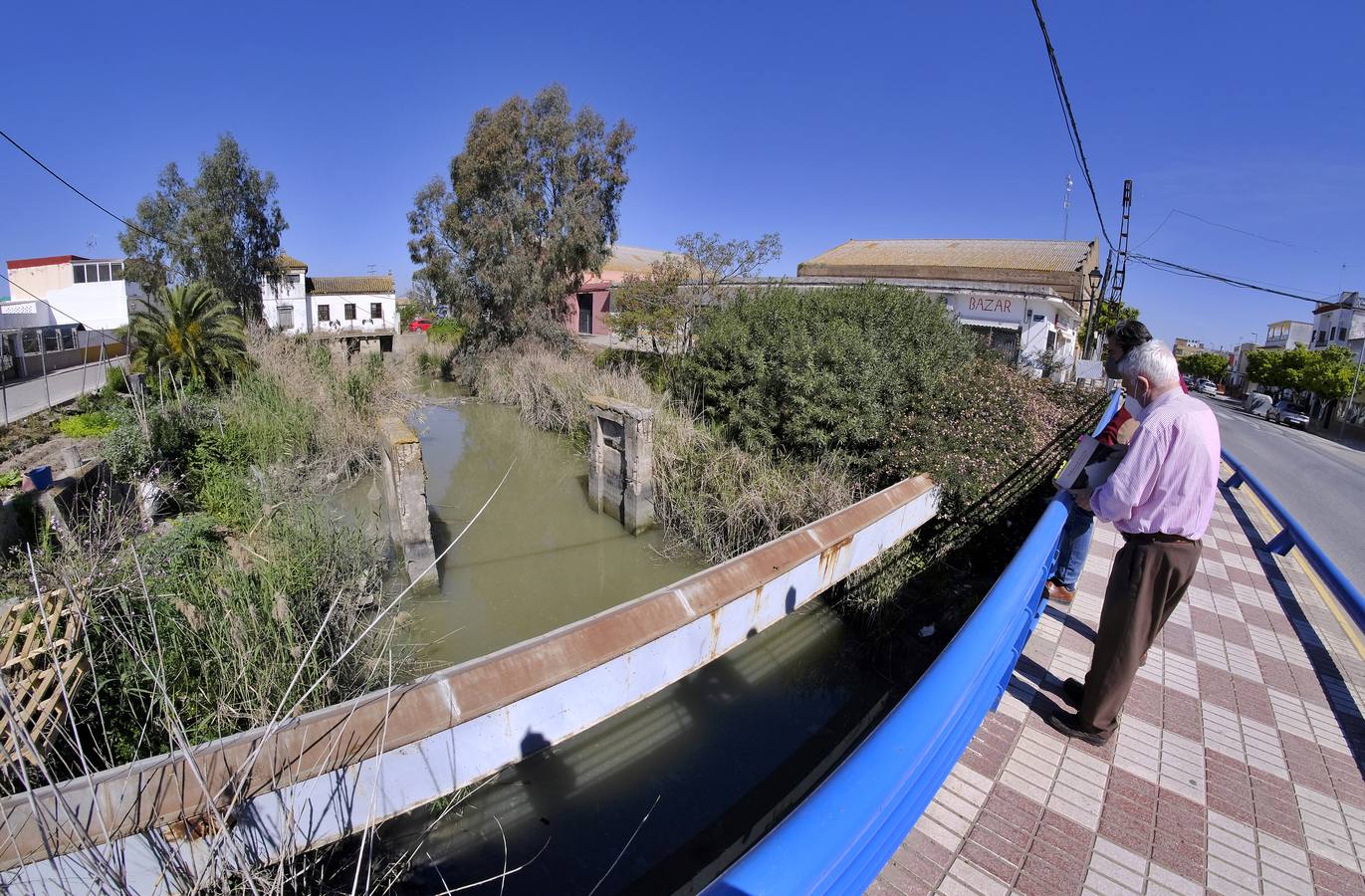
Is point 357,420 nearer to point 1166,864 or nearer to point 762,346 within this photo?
point 762,346

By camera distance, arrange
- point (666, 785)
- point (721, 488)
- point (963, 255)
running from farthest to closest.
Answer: point (963, 255), point (721, 488), point (666, 785)

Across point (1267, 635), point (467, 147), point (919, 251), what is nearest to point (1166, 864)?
point (1267, 635)

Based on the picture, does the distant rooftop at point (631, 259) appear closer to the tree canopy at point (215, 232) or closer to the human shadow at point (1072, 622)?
the tree canopy at point (215, 232)

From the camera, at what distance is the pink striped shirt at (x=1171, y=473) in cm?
207

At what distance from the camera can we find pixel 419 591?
6.52 m

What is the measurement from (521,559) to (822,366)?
4.56 metres

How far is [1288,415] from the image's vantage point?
31.8 m

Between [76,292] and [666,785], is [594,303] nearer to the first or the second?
[76,292]

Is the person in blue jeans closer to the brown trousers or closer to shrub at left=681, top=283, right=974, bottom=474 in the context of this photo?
the brown trousers

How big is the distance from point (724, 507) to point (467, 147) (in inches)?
704

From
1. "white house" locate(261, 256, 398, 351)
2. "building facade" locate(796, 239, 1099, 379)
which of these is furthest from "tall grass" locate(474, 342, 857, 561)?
"white house" locate(261, 256, 398, 351)

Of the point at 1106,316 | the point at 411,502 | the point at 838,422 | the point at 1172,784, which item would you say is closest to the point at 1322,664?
the point at 1172,784

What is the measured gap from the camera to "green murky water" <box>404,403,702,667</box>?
6.14m

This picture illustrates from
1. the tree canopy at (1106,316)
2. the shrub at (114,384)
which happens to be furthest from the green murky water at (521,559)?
the tree canopy at (1106,316)
